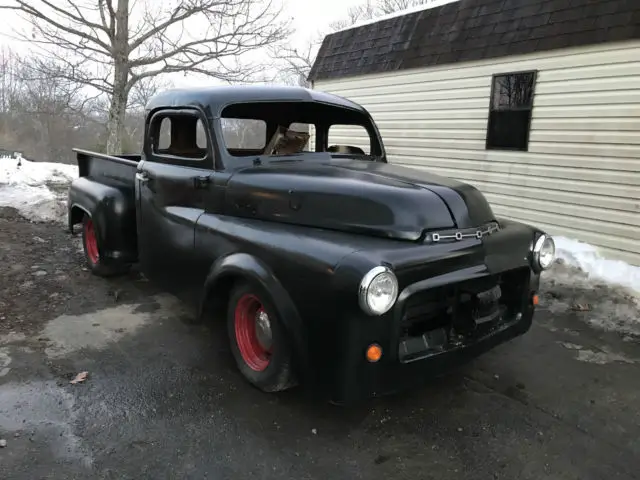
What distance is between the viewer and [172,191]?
3.77 metres

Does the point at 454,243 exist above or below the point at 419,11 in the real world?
below

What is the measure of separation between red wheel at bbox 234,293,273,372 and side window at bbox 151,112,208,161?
1.51 m

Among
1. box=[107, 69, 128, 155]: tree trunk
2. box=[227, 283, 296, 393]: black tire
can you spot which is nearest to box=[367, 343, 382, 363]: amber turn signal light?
box=[227, 283, 296, 393]: black tire

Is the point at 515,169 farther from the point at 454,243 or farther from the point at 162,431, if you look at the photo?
the point at 162,431

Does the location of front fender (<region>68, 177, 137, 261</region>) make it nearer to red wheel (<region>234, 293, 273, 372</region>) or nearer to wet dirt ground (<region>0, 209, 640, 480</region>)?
wet dirt ground (<region>0, 209, 640, 480</region>)

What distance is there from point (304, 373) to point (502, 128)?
238 inches

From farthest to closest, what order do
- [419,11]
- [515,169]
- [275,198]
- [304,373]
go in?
1. [419,11]
2. [515,169]
3. [275,198]
4. [304,373]

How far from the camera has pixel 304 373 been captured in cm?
256

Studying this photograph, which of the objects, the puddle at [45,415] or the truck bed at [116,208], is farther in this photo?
the truck bed at [116,208]

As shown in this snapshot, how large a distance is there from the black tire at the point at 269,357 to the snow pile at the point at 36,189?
247 inches

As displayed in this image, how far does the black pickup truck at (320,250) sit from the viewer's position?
93.4 inches

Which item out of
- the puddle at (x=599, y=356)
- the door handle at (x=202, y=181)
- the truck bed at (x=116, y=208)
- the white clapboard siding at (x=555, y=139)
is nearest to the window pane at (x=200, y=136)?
the door handle at (x=202, y=181)

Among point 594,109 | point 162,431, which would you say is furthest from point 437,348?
point 594,109

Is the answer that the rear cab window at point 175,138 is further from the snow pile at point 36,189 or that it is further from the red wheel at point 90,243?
the snow pile at point 36,189
